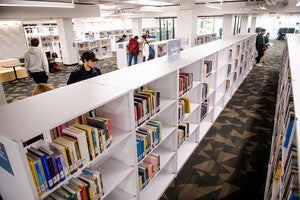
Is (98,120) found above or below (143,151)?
above

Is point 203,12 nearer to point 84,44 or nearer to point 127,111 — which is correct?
point 84,44

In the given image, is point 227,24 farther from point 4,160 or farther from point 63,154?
point 4,160

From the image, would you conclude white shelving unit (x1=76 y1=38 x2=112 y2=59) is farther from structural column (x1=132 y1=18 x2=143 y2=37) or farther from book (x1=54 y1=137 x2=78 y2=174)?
book (x1=54 y1=137 x2=78 y2=174)

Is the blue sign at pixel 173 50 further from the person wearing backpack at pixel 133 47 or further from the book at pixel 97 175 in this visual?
the person wearing backpack at pixel 133 47

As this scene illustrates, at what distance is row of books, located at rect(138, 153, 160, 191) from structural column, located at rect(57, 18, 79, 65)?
9951 mm

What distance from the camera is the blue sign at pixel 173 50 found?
3135 millimetres

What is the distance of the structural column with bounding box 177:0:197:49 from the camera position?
32.3ft

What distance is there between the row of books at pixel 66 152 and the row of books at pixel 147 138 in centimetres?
54

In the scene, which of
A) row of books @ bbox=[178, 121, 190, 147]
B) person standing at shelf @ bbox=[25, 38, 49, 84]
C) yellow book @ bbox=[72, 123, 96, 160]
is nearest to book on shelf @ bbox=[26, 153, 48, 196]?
yellow book @ bbox=[72, 123, 96, 160]

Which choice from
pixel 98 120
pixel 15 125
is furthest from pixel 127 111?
pixel 15 125

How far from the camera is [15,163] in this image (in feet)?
4.11

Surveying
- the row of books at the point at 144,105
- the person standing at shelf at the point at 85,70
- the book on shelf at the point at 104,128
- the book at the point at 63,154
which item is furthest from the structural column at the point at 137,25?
the book at the point at 63,154

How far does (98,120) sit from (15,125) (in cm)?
64

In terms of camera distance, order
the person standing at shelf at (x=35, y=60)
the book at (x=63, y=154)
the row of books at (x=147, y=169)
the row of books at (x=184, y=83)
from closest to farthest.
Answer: the book at (x=63, y=154), the row of books at (x=147, y=169), the row of books at (x=184, y=83), the person standing at shelf at (x=35, y=60)
